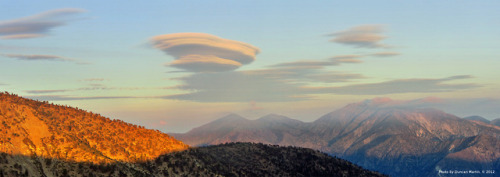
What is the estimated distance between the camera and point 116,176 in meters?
92.8

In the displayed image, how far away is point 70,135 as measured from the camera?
331 feet

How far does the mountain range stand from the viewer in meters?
86.6

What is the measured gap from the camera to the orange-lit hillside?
3575 inches

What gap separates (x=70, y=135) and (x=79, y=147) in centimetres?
523

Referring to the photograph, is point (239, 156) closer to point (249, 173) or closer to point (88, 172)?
point (249, 173)

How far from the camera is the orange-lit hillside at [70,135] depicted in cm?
9081

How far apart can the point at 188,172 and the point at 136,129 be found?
57.5 feet

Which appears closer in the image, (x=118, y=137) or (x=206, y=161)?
(x=118, y=137)

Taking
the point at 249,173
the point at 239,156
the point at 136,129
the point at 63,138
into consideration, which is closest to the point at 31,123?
the point at 63,138

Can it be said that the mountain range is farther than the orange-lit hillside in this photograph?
No

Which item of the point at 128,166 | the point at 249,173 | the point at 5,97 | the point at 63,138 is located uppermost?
the point at 5,97

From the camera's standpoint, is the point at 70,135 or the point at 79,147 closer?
the point at 79,147

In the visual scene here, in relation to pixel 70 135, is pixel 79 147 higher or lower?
lower

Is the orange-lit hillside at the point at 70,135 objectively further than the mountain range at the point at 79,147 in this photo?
Yes
